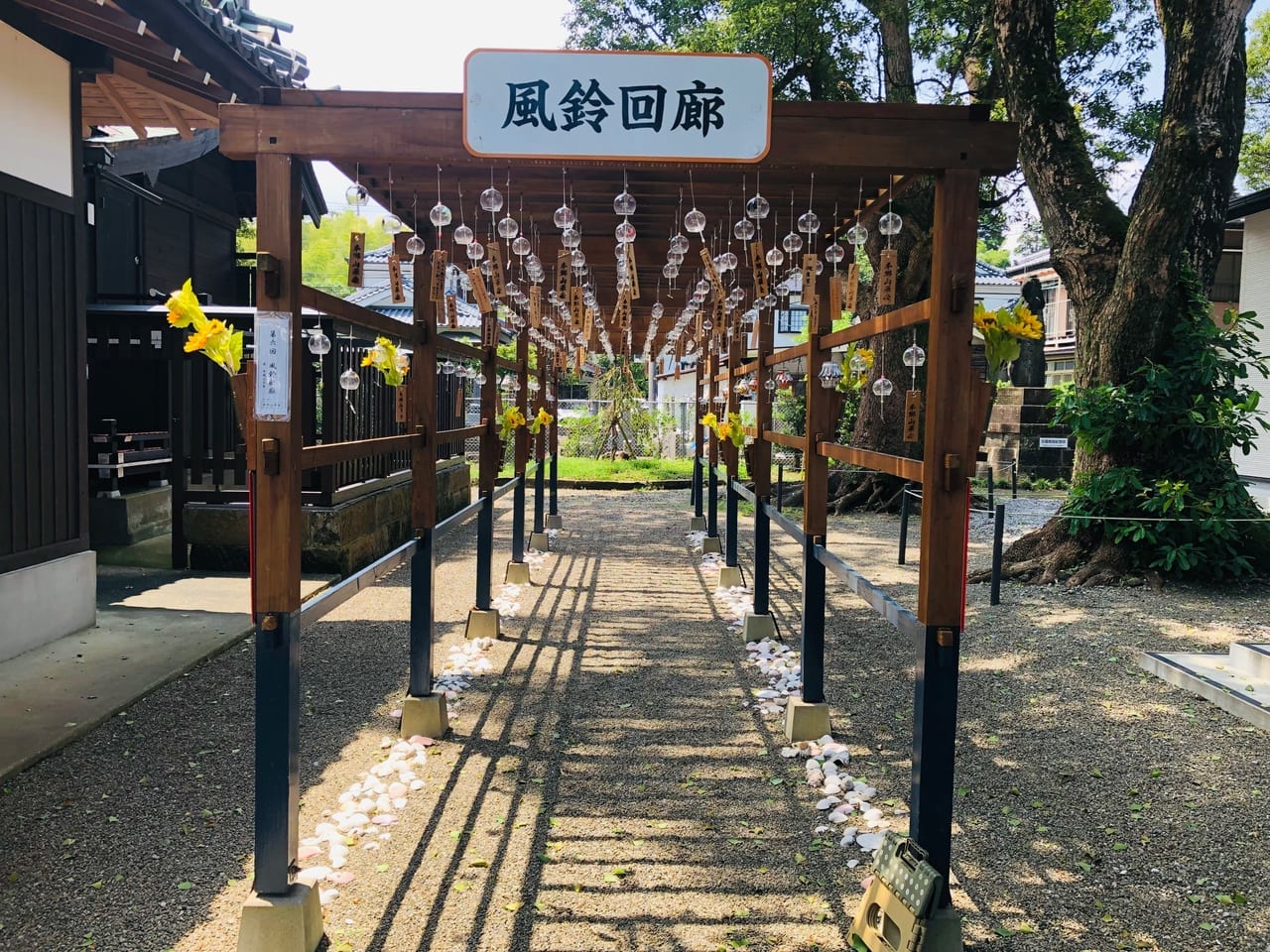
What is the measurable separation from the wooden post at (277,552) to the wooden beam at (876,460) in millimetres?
2168

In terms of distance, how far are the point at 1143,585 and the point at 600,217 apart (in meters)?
6.47

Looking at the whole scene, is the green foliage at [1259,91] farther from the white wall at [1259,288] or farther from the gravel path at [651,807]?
the gravel path at [651,807]

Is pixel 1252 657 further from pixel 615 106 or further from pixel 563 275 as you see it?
pixel 615 106

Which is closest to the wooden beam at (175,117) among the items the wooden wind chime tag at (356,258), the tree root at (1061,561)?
the wooden wind chime tag at (356,258)

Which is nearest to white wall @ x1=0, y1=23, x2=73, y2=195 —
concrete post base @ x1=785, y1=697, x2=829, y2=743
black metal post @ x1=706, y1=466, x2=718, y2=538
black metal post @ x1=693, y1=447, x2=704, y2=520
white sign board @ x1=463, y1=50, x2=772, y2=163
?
white sign board @ x1=463, y1=50, x2=772, y2=163

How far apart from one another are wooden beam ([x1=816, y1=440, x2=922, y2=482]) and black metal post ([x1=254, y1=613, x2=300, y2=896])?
2.26m

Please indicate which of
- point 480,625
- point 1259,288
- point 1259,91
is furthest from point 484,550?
point 1259,91

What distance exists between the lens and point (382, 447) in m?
4.34

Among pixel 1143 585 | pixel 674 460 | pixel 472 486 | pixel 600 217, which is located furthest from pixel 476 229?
pixel 674 460

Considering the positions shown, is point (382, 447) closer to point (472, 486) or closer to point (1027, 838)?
point (1027, 838)

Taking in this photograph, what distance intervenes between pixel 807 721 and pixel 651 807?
1263 mm

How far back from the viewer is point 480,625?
24.0ft

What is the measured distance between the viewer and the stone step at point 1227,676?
17.7 ft

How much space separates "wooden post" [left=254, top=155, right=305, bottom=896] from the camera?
313 centimetres
